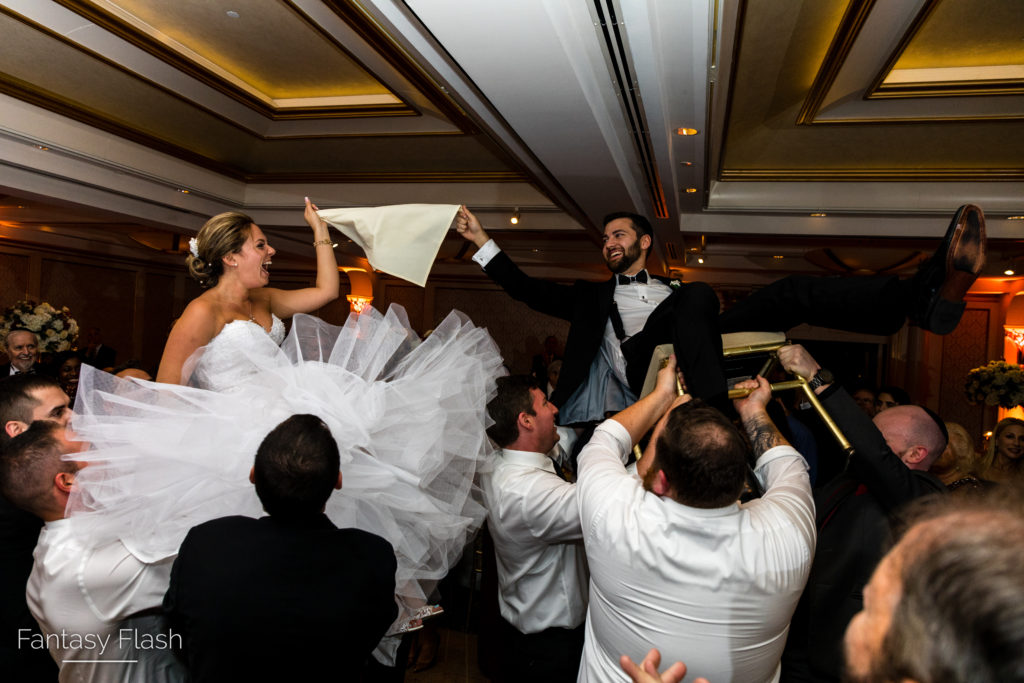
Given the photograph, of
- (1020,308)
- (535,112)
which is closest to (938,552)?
(535,112)

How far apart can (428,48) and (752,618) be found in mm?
2768

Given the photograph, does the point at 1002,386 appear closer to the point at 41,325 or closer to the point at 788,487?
the point at 788,487

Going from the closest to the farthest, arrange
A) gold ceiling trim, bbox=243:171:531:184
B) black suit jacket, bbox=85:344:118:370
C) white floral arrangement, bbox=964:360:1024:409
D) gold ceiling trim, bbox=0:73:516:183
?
gold ceiling trim, bbox=0:73:516:183 < white floral arrangement, bbox=964:360:1024:409 < gold ceiling trim, bbox=243:171:531:184 < black suit jacket, bbox=85:344:118:370

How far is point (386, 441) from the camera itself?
83.4 inches

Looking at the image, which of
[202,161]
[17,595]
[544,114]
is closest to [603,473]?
[17,595]

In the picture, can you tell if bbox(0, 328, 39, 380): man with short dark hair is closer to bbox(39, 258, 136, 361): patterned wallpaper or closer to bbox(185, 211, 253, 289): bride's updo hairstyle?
bbox(185, 211, 253, 289): bride's updo hairstyle

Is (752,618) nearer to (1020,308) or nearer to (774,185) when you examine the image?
(774,185)

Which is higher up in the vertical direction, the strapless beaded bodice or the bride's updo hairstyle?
the bride's updo hairstyle

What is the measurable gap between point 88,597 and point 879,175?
273 inches

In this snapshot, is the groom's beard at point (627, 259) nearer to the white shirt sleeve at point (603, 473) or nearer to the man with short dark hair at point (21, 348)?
the white shirt sleeve at point (603, 473)

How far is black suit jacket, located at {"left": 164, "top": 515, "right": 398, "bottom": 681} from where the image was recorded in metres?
1.48

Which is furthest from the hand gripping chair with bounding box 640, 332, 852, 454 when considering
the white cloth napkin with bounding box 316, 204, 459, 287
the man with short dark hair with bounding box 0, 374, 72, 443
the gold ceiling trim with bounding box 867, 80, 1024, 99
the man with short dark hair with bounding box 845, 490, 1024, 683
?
the gold ceiling trim with bounding box 867, 80, 1024, 99

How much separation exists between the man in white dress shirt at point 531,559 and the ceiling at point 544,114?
1.60 m

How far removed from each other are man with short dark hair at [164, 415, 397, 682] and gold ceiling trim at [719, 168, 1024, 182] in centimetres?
606
